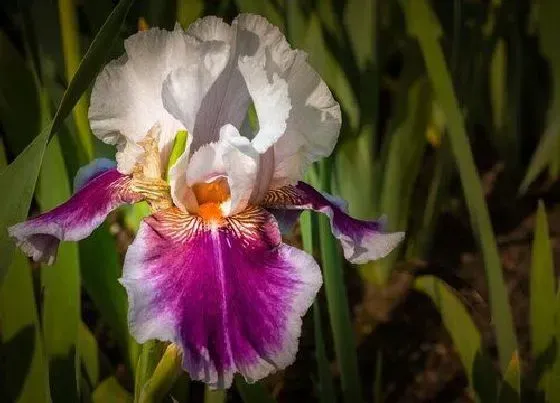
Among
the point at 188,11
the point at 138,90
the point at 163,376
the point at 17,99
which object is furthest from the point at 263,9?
the point at 163,376

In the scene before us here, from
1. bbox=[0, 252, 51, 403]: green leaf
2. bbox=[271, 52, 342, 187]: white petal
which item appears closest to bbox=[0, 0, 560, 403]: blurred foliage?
bbox=[0, 252, 51, 403]: green leaf

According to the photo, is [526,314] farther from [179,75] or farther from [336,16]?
[179,75]

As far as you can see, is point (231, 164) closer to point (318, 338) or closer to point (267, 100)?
point (267, 100)

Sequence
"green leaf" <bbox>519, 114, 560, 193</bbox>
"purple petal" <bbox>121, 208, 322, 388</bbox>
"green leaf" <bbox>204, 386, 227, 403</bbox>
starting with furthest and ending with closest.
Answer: "green leaf" <bbox>519, 114, 560, 193</bbox> → "green leaf" <bbox>204, 386, 227, 403</bbox> → "purple petal" <bbox>121, 208, 322, 388</bbox>

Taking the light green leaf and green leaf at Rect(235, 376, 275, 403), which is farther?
green leaf at Rect(235, 376, 275, 403)

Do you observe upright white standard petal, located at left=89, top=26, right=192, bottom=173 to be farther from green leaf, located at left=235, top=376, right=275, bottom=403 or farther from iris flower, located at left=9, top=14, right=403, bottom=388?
green leaf, located at left=235, top=376, right=275, bottom=403

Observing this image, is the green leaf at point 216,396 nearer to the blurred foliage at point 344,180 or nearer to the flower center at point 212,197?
the blurred foliage at point 344,180

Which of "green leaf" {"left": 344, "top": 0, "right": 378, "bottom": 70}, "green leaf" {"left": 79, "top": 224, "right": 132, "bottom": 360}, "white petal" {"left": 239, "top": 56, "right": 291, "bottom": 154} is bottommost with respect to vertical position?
"green leaf" {"left": 79, "top": 224, "right": 132, "bottom": 360}
